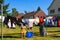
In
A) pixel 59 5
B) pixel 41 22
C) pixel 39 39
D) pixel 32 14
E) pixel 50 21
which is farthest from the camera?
pixel 32 14

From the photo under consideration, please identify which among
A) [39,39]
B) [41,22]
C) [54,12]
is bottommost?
[39,39]

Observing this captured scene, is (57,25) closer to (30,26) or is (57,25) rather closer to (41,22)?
(30,26)

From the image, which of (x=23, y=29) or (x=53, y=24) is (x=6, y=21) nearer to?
(x=23, y=29)

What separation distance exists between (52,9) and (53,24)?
27419mm

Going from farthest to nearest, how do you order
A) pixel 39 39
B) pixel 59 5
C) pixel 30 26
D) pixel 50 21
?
pixel 59 5
pixel 50 21
pixel 30 26
pixel 39 39

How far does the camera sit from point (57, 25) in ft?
138

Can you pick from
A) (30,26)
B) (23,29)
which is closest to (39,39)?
(23,29)

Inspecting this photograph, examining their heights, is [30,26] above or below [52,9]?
below

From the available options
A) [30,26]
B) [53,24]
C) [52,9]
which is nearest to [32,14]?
[52,9]

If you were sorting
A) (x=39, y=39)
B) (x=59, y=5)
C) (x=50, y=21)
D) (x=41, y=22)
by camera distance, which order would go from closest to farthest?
(x=39, y=39) < (x=41, y=22) < (x=50, y=21) < (x=59, y=5)

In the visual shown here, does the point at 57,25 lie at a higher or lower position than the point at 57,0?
lower

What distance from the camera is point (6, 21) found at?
64.9 feet

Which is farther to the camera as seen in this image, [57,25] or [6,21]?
[57,25]

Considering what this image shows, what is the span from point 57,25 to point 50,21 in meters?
1.58
